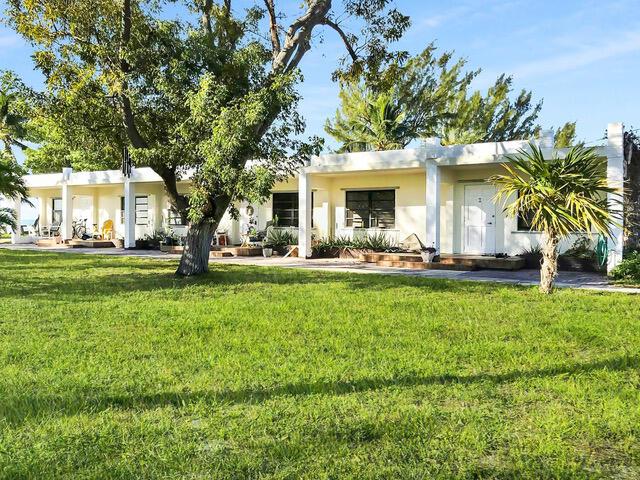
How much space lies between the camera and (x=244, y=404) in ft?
12.9

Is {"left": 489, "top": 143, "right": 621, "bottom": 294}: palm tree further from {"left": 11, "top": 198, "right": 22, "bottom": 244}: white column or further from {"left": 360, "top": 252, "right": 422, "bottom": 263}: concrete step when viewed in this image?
{"left": 11, "top": 198, "right": 22, "bottom": 244}: white column

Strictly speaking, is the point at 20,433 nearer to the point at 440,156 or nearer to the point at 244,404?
the point at 244,404

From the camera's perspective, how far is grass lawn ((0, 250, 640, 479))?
121 inches

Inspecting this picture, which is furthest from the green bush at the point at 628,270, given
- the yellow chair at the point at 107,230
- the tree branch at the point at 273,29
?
the yellow chair at the point at 107,230

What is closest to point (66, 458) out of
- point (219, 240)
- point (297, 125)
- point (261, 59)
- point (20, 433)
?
point (20, 433)

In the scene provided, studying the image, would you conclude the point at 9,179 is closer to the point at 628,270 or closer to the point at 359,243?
the point at 359,243

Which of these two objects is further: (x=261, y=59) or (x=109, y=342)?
(x=261, y=59)

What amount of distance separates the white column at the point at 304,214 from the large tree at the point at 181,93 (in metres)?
5.70

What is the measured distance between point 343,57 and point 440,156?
385 cm

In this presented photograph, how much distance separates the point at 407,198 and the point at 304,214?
369 centimetres

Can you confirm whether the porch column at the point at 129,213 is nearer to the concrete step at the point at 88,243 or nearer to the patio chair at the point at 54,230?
the concrete step at the point at 88,243

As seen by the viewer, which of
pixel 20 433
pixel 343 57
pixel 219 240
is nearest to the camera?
pixel 20 433

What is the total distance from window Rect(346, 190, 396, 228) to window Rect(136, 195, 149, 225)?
34.0 ft

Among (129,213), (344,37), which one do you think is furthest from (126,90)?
(129,213)
